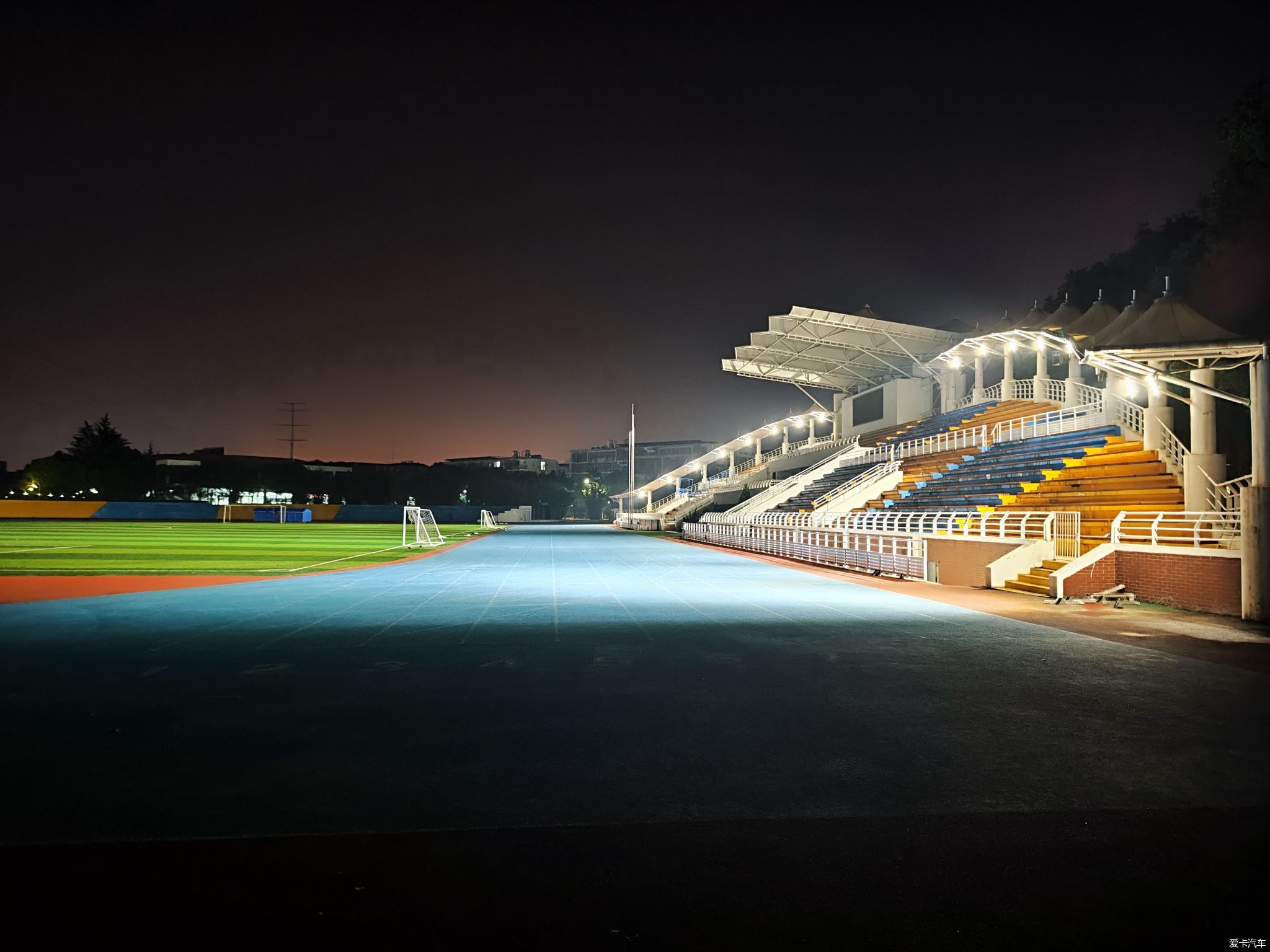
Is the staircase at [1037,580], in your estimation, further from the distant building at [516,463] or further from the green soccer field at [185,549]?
the distant building at [516,463]

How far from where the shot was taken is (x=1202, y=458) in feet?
55.5

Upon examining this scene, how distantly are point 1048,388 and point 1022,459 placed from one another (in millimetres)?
9735

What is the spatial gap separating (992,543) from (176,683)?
16.6 meters

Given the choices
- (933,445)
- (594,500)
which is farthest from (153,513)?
(594,500)

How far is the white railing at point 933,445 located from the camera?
32.7 meters

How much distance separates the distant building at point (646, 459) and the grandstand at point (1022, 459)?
306 ft

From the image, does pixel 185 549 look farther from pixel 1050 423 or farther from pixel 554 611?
pixel 1050 423

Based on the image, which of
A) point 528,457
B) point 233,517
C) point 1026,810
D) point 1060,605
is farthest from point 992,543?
point 528,457

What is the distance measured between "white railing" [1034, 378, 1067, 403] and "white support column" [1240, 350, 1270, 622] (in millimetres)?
22858

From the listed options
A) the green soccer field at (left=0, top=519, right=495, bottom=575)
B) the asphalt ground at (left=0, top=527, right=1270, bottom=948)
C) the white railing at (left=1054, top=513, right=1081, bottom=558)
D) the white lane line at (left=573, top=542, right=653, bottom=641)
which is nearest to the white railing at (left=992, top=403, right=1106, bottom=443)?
the white railing at (left=1054, top=513, right=1081, bottom=558)

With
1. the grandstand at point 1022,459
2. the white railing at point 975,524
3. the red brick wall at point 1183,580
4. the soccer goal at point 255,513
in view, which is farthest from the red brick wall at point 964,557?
the soccer goal at point 255,513

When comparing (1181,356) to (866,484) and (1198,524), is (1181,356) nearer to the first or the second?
(1198,524)

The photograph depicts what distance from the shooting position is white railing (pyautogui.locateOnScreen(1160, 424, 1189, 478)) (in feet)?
62.9

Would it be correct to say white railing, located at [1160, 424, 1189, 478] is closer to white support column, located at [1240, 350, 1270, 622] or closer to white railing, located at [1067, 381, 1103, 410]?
white support column, located at [1240, 350, 1270, 622]
